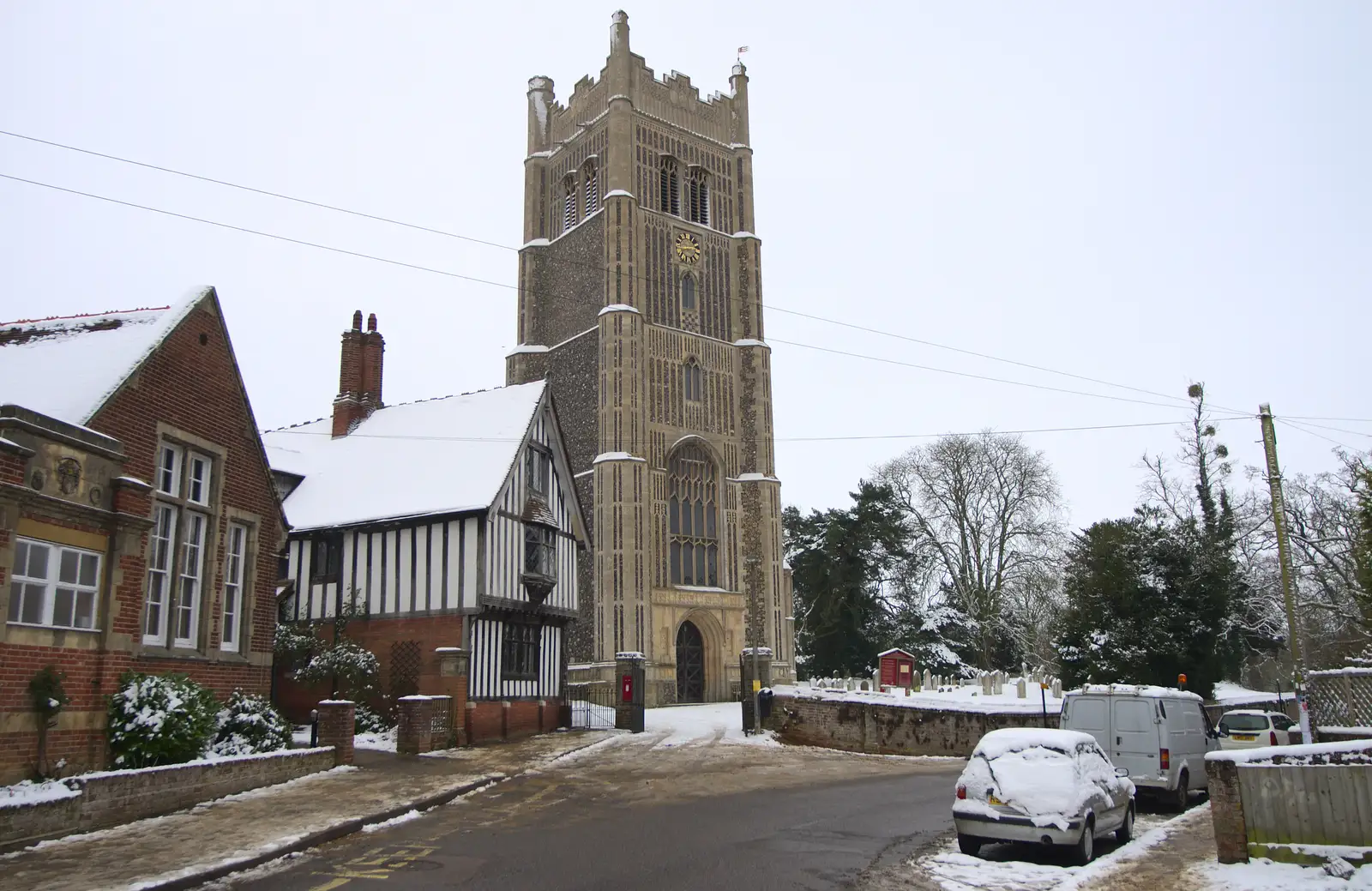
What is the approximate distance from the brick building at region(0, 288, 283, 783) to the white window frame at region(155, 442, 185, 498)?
3 centimetres

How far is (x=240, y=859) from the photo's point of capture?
9.94 metres

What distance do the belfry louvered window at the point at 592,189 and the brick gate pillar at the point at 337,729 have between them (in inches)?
1370

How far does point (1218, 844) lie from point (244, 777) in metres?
11.9

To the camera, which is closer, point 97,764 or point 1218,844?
point 1218,844

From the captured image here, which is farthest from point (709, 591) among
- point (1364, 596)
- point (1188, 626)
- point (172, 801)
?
point (172, 801)

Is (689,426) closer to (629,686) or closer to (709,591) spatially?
(709,591)

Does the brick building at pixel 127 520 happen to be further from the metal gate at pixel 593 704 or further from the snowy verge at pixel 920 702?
the snowy verge at pixel 920 702

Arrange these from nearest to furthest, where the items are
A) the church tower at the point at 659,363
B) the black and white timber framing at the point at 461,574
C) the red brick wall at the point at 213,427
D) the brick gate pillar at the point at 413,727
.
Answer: the red brick wall at the point at 213,427, the brick gate pillar at the point at 413,727, the black and white timber framing at the point at 461,574, the church tower at the point at 659,363

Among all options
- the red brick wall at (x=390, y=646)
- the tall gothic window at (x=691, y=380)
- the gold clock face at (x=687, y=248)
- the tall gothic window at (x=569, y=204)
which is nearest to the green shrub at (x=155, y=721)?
the red brick wall at (x=390, y=646)

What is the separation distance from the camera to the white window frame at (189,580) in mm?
15227

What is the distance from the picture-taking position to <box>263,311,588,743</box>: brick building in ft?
78.5

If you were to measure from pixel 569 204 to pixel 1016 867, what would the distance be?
44.5m

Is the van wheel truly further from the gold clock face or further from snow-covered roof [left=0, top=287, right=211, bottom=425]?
the gold clock face

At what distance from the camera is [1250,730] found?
940 inches
